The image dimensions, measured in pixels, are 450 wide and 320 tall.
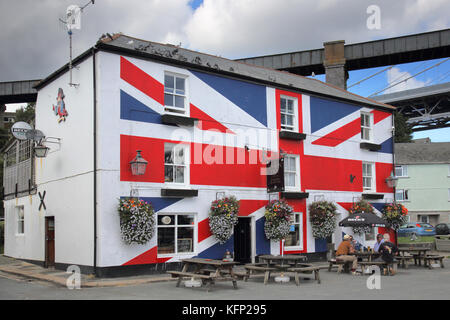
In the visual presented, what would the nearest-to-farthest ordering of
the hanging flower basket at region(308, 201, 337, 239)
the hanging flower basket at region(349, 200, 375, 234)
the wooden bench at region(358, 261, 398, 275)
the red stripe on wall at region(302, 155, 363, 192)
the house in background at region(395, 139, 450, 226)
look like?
the wooden bench at region(358, 261, 398, 275) → the hanging flower basket at region(308, 201, 337, 239) → the red stripe on wall at region(302, 155, 363, 192) → the hanging flower basket at region(349, 200, 375, 234) → the house in background at region(395, 139, 450, 226)

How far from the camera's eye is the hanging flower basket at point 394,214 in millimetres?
24500

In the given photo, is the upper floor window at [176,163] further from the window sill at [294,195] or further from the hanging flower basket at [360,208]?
the hanging flower basket at [360,208]

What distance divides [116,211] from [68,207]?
2.69 meters

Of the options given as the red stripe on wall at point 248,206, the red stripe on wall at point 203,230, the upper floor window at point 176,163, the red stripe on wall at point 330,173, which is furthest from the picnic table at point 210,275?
the red stripe on wall at point 330,173

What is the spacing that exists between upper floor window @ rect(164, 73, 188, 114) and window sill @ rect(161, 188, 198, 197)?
293 centimetres

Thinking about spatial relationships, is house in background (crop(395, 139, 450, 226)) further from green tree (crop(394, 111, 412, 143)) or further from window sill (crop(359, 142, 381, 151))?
window sill (crop(359, 142, 381, 151))

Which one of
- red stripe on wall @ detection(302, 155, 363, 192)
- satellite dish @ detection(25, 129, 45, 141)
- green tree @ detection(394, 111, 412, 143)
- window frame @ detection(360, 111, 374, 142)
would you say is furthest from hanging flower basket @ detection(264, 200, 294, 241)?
green tree @ detection(394, 111, 412, 143)

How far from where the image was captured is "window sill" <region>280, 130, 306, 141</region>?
20.9 metres

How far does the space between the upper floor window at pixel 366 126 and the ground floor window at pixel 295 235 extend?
624 cm

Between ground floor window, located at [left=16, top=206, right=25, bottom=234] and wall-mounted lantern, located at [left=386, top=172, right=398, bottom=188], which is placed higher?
wall-mounted lantern, located at [left=386, top=172, right=398, bottom=188]

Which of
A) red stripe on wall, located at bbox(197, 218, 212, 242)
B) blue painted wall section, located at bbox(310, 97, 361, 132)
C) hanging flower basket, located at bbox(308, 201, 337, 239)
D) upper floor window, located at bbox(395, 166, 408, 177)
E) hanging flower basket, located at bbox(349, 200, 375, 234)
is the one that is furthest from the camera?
upper floor window, located at bbox(395, 166, 408, 177)

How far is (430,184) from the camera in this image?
173 feet
